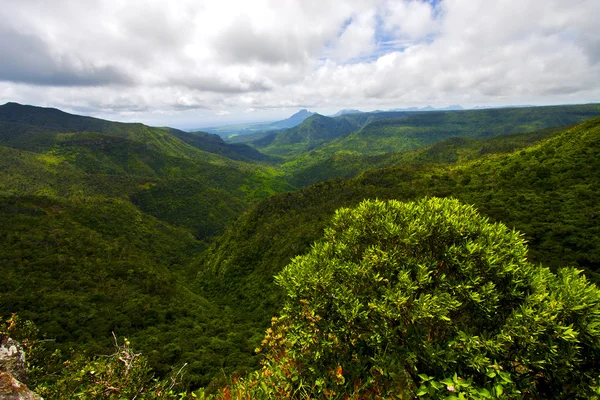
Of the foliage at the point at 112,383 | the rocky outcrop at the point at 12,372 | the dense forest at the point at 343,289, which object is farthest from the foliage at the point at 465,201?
the rocky outcrop at the point at 12,372

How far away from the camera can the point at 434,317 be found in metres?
7.97

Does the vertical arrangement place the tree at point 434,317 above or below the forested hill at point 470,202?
above

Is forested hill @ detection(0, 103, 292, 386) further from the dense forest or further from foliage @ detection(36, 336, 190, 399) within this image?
foliage @ detection(36, 336, 190, 399)

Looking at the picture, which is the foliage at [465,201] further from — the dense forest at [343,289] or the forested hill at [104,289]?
the forested hill at [104,289]

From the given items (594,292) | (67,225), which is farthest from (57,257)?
(594,292)

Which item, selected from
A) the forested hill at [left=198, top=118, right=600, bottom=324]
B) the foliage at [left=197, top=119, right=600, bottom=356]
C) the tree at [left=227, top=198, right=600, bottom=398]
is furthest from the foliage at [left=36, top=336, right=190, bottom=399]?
the forested hill at [left=198, top=118, right=600, bottom=324]

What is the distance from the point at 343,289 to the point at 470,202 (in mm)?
64080

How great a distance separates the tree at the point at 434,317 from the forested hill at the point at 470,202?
3768 cm

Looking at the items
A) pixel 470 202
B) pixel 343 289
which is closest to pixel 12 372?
pixel 343 289

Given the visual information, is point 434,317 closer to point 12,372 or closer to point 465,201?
point 12,372

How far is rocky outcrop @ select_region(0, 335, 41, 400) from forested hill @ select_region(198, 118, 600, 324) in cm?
4924

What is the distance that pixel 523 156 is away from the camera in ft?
251

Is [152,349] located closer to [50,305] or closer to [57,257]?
[50,305]

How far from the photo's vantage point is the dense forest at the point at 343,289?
282 inches
